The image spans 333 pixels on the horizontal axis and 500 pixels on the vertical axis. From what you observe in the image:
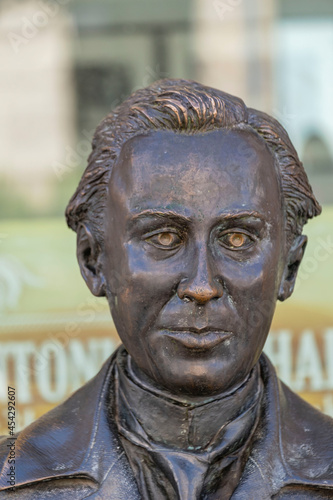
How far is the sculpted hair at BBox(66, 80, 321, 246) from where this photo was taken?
7.07 feet

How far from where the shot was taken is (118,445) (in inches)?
89.1

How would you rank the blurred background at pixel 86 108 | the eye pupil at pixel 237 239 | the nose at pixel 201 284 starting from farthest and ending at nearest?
the blurred background at pixel 86 108 < the eye pupil at pixel 237 239 < the nose at pixel 201 284

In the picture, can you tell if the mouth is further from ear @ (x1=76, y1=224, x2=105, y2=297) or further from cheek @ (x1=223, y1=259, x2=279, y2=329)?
ear @ (x1=76, y1=224, x2=105, y2=297)

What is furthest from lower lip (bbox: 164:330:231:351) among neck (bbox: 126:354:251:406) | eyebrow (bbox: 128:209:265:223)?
eyebrow (bbox: 128:209:265:223)

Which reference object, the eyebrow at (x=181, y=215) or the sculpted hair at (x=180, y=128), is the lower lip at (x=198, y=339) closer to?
the eyebrow at (x=181, y=215)

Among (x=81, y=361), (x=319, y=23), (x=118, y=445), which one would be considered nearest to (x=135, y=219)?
(x=118, y=445)

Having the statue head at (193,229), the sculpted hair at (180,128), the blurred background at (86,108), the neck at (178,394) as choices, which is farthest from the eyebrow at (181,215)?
the blurred background at (86,108)

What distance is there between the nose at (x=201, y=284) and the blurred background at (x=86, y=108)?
8.38 feet

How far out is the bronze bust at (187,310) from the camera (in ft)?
6.86

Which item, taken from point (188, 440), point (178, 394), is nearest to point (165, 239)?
point (178, 394)

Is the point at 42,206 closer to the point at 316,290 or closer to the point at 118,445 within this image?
the point at 316,290

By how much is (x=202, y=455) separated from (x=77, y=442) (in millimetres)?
306

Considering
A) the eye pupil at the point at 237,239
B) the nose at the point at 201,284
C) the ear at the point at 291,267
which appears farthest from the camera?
the ear at the point at 291,267

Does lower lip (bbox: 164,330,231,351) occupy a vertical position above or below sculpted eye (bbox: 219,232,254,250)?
below
